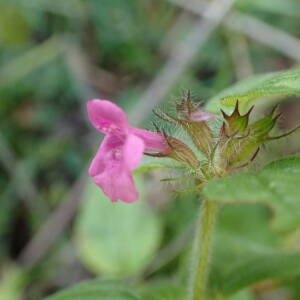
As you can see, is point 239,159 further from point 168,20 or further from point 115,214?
point 168,20

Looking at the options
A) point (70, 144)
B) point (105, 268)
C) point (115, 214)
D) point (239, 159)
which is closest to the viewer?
point (239, 159)

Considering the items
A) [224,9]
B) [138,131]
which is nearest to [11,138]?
[224,9]

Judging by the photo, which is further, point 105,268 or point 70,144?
point 70,144

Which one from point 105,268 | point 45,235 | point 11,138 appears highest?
point 11,138

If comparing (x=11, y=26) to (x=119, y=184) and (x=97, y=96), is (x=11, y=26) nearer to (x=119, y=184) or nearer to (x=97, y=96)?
(x=97, y=96)

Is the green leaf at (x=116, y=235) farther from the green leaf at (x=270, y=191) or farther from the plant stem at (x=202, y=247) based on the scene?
the green leaf at (x=270, y=191)

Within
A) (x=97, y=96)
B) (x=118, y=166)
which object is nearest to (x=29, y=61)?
(x=97, y=96)
